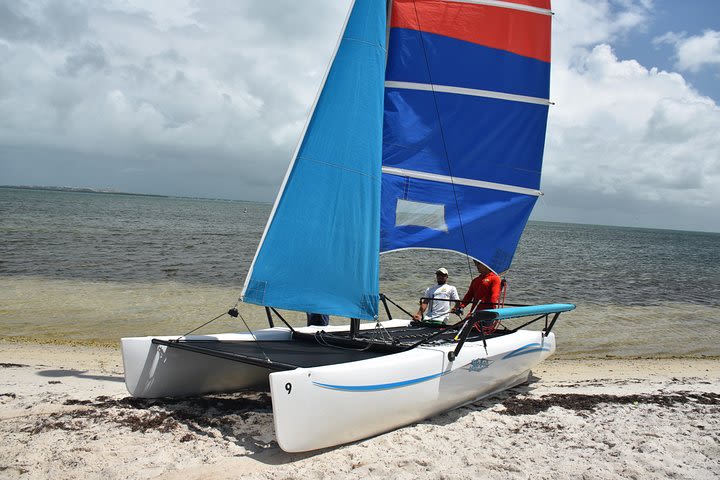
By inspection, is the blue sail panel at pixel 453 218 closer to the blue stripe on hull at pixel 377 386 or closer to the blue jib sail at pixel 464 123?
the blue jib sail at pixel 464 123

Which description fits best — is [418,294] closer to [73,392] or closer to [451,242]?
[451,242]

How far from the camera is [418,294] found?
14.7 metres

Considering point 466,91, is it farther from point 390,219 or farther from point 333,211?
point 333,211

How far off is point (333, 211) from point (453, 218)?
225 cm

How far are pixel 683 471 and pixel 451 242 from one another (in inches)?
133

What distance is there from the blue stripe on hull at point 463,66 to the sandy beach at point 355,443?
371 centimetres

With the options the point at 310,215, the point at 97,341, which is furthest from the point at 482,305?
the point at 97,341

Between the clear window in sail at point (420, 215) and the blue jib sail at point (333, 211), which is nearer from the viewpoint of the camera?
the blue jib sail at point (333, 211)

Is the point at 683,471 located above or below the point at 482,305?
below

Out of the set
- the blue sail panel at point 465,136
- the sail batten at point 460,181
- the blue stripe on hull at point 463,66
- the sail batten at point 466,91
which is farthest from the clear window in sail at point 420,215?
the blue stripe on hull at point 463,66

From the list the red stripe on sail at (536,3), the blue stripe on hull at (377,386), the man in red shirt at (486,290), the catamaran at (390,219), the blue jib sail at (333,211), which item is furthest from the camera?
the red stripe on sail at (536,3)

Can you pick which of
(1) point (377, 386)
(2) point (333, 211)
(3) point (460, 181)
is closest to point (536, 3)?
(3) point (460, 181)

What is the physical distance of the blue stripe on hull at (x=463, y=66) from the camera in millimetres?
6332

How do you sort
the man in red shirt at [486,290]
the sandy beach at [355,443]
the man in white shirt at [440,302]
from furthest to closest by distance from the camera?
the man in white shirt at [440,302] < the man in red shirt at [486,290] < the sandy beach at [355,443]
